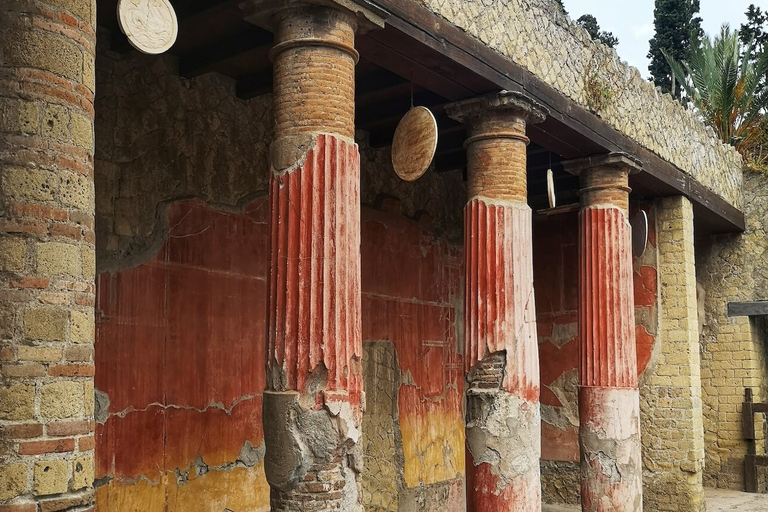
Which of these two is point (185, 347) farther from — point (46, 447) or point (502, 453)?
point (46, 447)

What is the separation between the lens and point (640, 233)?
29.0ft

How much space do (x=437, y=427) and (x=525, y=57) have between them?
424cm

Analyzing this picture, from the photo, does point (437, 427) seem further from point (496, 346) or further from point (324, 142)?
point (324, 142)

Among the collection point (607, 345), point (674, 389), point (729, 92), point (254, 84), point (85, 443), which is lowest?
point (674, 389)

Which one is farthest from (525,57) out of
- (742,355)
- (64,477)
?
(742,355)

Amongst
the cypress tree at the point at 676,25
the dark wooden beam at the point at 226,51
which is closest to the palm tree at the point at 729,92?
the cypress tree at the point at 676,25

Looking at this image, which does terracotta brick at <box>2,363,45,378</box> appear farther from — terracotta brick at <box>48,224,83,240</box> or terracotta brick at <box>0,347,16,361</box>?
terracotta brick at <box>48,224,83,240</box>

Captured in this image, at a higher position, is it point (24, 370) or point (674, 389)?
point (24, 370)

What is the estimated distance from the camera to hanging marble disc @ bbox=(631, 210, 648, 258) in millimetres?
8703

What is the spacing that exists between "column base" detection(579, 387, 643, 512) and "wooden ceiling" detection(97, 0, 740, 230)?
2298 millimetres

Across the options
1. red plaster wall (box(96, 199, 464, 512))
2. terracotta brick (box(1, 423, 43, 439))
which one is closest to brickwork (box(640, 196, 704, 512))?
red plaster wall (box(96, 199, 464, 512))

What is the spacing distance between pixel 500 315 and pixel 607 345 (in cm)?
221

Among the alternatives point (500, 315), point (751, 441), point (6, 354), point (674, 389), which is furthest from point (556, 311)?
point (6, 354)

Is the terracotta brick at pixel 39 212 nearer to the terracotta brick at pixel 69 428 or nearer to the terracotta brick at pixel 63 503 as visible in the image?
the terracotta brick at pixel 69 428
